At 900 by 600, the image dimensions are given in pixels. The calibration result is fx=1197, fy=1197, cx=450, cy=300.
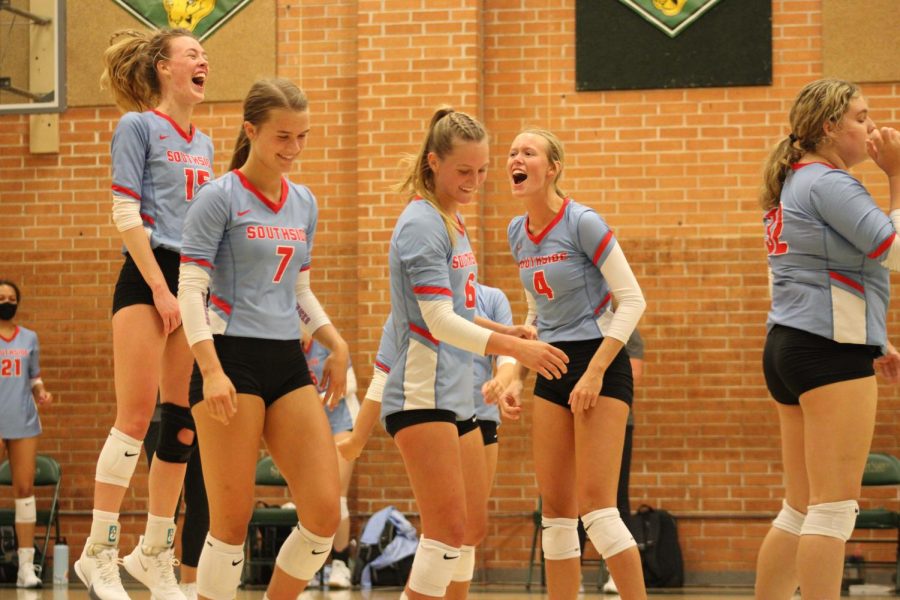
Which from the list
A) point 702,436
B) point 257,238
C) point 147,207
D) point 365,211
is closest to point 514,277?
point 365,211

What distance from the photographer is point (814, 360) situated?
4348 millimetres

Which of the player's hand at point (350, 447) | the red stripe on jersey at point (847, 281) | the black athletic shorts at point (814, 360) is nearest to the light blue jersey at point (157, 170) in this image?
the player's hand at point (350, 447)

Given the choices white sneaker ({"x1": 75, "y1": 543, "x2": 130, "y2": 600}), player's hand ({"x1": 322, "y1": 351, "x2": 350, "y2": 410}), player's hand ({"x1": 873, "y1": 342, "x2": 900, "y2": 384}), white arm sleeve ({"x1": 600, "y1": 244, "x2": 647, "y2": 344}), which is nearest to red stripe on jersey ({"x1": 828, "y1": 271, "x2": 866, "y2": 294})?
player's hand ({"x1": 873, "y1": 342, "x2": 900, "y2": 384})

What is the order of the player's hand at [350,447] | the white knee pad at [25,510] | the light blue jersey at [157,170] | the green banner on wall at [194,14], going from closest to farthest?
the player's hand at [350,447] → the light blue jersey at [157,170] → the white knee pad at [25,510] → the green banner on wall at [194,14]

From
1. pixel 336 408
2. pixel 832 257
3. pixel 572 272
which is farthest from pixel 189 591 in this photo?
pixel 336 408

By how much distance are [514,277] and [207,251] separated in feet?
17.5

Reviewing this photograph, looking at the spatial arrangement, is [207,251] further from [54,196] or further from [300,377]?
[54,196]

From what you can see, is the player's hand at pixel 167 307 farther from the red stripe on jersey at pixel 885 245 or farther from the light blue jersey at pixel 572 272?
the red stripe on jersey at pixel 885 245

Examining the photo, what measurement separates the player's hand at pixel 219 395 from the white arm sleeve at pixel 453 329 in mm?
712

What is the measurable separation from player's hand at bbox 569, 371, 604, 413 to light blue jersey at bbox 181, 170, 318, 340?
1.12 m

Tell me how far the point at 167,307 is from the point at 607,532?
1909 millimetres

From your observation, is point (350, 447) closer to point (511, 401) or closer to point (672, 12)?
point (511, 401)

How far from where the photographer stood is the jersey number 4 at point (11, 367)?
9094mm

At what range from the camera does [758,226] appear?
899cm
